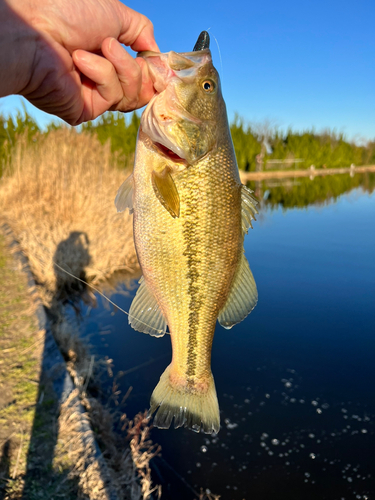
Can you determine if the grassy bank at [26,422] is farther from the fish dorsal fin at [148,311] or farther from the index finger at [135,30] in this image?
the index finger at [135,30]

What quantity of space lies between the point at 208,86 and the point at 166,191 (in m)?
0.60

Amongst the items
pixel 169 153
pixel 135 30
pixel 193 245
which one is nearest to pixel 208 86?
pixel 169 153

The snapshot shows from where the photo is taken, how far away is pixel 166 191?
1763 mm

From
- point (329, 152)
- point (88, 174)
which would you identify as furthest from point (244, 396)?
point (329, 152)

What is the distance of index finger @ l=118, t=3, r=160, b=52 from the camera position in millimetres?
2000

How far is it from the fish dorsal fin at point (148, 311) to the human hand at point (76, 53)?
106cm

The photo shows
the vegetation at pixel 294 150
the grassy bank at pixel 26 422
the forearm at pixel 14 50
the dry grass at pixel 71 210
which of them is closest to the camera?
the forearm at pixel 14 50

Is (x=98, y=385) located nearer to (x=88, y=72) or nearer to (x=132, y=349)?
(x=132, y=349)

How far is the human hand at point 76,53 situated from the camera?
1785mm

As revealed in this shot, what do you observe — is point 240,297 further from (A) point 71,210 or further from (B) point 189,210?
(A) point 71,210

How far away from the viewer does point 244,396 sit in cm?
571

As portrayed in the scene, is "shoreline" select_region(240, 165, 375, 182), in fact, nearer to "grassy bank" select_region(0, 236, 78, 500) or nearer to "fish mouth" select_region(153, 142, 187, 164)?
"grassy bank" select_region(0, 236, 78, 500)

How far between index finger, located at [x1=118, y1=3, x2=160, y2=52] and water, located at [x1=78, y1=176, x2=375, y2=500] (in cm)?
435

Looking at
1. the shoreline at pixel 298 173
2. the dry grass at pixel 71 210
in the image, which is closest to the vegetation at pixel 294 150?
the shoreline at pixel 298 173
